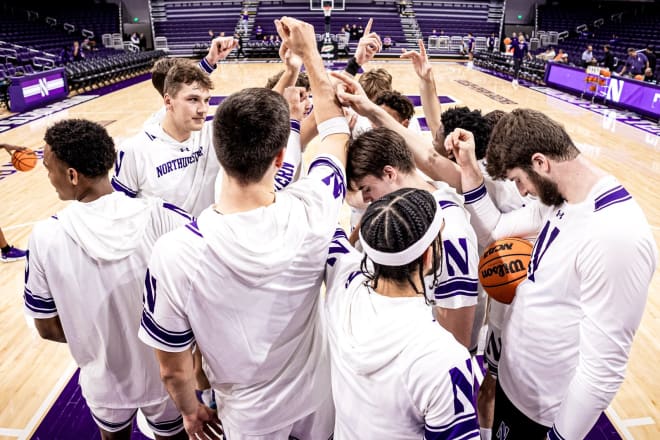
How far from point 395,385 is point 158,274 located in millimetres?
798

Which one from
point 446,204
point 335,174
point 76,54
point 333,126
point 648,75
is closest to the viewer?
point 335,174

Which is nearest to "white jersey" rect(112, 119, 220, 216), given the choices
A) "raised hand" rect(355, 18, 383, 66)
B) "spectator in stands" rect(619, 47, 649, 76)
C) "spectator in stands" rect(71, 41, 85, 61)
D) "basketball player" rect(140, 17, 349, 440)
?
"raised hand" rect(355, 18, 383, 66)

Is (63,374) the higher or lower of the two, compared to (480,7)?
lower

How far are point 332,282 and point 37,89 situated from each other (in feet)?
48.2

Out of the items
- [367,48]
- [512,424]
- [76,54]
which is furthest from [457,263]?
[76,54]

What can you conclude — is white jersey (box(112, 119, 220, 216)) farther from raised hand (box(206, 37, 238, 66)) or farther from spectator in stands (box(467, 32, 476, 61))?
spectator in stands (box(467, 32, 476, 61))

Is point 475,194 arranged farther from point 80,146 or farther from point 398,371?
point 80,146

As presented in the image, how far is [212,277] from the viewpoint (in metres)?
1.41

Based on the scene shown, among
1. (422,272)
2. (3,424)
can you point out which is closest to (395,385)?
(422,272)

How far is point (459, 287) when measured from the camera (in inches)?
75.7

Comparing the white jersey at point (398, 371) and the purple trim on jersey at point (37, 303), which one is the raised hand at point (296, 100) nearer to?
the white jersey at point (398, 371)

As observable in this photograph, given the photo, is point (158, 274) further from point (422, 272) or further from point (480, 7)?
point (480, 7)

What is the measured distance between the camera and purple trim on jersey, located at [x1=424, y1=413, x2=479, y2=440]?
4.21 feet

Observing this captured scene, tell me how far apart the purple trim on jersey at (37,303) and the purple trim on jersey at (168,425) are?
745 mm
